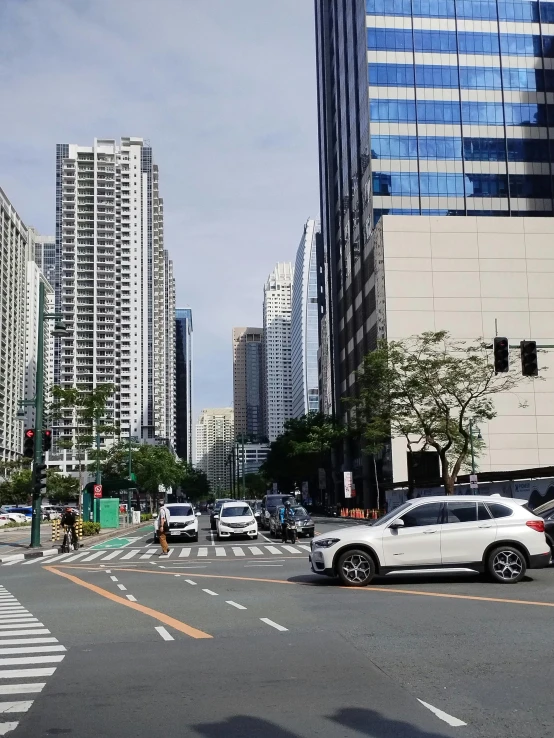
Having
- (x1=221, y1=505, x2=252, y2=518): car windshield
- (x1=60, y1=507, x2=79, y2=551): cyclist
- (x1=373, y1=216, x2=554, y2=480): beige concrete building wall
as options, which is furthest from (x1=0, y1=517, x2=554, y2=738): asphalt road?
(x1=373, y1=216, x2=554, y2=480): beige concrete building wall

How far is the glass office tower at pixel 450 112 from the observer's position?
78500 millimetres

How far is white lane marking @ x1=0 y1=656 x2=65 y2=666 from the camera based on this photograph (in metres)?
9.13

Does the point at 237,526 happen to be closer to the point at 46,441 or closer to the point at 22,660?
the point at 46,441

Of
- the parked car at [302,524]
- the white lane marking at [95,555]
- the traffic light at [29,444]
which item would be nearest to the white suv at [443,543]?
the white lane marking at [95,555]

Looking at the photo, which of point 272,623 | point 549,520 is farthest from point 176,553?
point 272,623

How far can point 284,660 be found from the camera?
8.80 meters

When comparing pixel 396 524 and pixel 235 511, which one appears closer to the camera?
pixel 396 524

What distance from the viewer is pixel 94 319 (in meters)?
178

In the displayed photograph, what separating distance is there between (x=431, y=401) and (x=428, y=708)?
4565cm

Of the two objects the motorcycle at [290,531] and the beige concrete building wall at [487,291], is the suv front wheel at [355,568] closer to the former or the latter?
the motorcycle at [290,531]

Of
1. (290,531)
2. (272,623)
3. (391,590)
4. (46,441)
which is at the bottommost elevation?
(290,531)

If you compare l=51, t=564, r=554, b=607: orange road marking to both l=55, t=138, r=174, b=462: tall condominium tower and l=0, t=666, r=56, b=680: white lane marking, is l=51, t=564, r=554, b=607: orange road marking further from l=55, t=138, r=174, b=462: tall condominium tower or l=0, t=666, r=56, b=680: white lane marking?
l=55, t=138, r=174, b=462: tall condominium tower

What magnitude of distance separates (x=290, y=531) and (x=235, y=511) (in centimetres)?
552

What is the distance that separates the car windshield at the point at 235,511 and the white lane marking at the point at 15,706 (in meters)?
31.2
